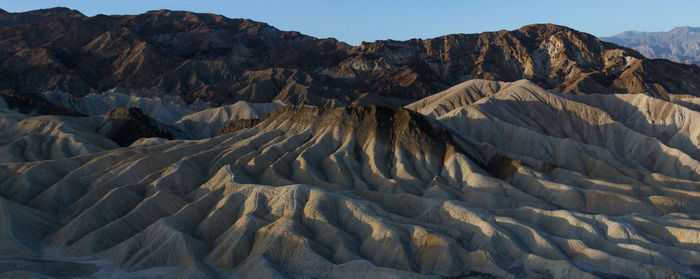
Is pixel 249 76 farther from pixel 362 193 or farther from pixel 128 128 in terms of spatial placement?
pixel 362 193

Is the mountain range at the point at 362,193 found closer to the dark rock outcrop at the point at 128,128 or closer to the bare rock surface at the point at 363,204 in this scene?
the bare rock surface at the point at 363,204

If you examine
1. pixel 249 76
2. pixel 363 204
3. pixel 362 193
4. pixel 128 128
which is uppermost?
pixel 128 128

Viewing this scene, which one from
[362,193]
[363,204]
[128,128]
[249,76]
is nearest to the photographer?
[363,204]

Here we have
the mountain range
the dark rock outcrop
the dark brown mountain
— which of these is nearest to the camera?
the mountain range

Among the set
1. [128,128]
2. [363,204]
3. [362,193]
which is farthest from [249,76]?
[363,204]

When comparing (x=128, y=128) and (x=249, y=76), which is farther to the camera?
(x=249, y=76)

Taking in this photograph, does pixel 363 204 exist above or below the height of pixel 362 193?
above

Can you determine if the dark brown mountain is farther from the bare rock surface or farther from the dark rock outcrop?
the bare rock surface

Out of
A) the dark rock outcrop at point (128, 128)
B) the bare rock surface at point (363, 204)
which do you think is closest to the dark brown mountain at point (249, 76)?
the dark rock outcrop at point (128, 128)

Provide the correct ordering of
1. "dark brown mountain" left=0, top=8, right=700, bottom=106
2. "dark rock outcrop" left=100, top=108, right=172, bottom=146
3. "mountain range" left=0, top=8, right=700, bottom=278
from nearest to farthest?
"mountain range" left=0, top=8, right=700, bottom=278 < "dark rock outcrop" left=100, top=108, right=172, bottom=146 < "dark brown mountain" left=0, top=8, right=700, bottom=106

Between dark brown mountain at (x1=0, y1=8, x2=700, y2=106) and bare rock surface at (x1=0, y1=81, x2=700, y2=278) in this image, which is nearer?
bare rock surface at (x1=0, y1=81, x2=700, y2=278)

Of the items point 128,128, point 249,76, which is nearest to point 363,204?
point 128,128

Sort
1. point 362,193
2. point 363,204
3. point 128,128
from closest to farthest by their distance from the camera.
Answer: point 363,204
point 362,193
point 128,128

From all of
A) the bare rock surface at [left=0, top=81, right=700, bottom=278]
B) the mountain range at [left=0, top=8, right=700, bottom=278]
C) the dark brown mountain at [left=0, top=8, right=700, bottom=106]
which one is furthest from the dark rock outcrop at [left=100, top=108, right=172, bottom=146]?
the dark brown mountain at [left=0, top=8, right=700, bottom=106]
